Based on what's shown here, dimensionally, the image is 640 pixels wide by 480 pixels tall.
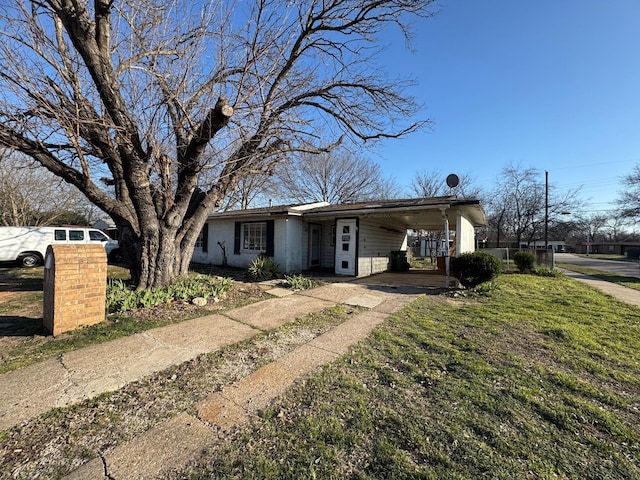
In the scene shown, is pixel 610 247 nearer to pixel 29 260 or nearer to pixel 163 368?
pixel 163 368

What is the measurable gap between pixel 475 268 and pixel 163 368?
7.51 meters

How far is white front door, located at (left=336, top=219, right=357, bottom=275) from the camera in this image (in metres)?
10.5

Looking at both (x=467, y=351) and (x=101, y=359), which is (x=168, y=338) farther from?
(x=467, y=351)

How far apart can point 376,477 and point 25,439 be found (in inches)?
97.3

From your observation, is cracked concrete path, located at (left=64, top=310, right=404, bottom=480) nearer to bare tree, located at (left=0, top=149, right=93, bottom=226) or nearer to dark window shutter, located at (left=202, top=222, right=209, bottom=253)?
dark window shutter, located at (left=202, top=222, right=209, bottom=253)

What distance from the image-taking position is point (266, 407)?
239 centimetres

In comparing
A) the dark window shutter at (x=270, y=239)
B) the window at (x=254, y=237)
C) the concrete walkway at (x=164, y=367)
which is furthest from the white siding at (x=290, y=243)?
the concrete walkway at (x=164, y=367)

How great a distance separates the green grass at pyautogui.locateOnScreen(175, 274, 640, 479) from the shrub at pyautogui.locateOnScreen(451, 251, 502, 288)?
3.16 m

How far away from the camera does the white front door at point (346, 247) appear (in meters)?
10.5

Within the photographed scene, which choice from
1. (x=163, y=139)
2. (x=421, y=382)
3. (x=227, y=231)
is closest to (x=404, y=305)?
(x=421, y=382)

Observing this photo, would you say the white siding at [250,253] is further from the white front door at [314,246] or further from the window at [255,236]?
the white front door at [314,246]

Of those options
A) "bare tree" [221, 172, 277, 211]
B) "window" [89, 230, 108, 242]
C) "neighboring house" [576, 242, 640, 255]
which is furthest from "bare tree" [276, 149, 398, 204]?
"neighboring house" [576, 242, 640, 255]

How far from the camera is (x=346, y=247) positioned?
1073 centimetres

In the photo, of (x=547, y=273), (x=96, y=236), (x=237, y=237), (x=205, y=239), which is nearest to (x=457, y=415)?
(x=237, y=237)
